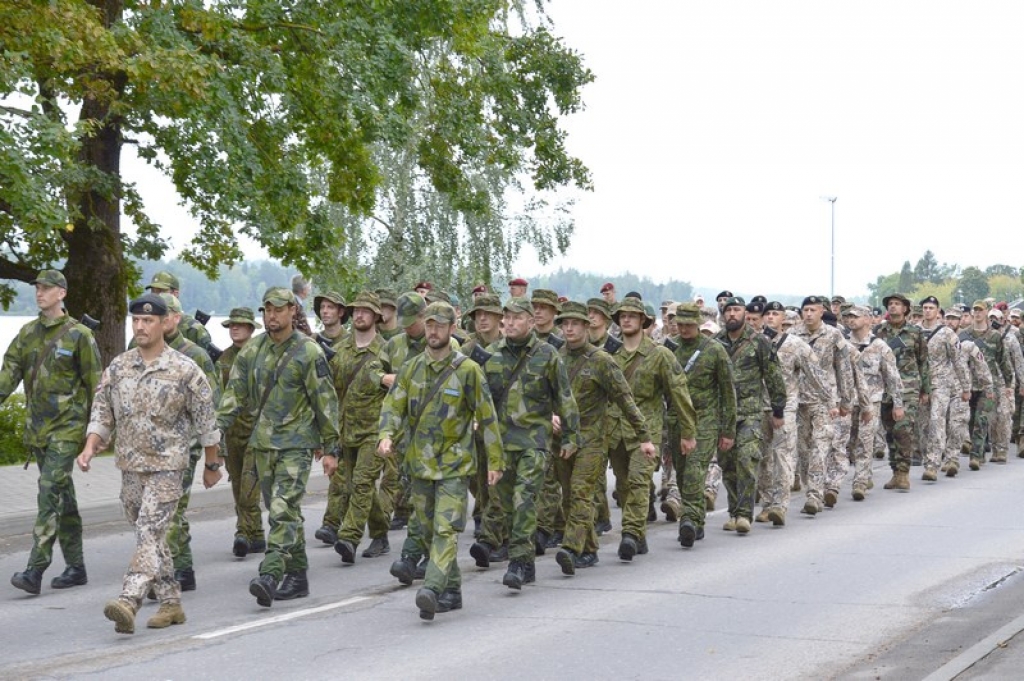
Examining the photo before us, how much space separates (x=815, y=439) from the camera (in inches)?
608

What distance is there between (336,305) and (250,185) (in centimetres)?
720

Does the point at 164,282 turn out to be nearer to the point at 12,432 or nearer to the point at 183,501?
the point at 183,501

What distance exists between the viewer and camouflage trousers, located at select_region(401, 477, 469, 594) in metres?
9.40

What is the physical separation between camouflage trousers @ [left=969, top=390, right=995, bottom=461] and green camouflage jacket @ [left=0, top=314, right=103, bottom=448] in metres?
13.8

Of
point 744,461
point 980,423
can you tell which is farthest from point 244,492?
point 980,423

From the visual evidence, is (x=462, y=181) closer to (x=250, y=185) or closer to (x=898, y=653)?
(x=250, y=185)

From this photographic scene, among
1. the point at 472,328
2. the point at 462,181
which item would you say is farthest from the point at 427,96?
the point at 472,328

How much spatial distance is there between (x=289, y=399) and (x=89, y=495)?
6.59 m

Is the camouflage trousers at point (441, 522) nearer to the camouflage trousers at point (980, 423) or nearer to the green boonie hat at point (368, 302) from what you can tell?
the green boonie hat at point (368, 302)

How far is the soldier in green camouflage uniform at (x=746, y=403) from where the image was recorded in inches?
535

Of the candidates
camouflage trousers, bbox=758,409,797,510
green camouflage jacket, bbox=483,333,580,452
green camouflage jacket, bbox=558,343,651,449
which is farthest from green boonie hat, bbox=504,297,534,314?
camouflage trousers, bbox=758,409,797,510

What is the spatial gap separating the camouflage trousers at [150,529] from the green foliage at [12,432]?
10.4 meters

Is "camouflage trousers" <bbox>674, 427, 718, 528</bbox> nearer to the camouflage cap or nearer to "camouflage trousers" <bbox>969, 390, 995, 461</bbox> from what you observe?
the camouflage cap

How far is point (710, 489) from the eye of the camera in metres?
15.7
